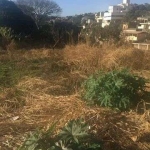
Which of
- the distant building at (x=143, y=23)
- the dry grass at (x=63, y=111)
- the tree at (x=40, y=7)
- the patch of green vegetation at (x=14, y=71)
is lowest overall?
the patch of green vegetation at (x=14, y=71)

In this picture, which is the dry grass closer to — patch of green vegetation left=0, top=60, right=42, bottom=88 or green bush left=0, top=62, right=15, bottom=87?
patch of green vegetation left=0, top=60, right=42, bottom=88

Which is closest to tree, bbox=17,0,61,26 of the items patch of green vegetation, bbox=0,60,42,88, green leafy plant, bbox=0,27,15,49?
green leafy plant, bbox=0,27,15,49

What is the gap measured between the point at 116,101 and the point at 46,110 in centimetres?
103

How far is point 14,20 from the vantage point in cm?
1814

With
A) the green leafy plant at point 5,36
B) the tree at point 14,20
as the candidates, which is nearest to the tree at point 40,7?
the tree at point 14,20

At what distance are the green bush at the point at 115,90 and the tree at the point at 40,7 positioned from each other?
1659 centimetres

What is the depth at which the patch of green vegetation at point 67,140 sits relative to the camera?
3023mm

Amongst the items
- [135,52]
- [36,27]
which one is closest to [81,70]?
[135,52]

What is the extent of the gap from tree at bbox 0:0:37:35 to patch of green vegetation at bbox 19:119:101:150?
48.2 ft

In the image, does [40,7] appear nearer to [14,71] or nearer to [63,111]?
[14,71]

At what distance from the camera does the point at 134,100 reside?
4992 millimetres

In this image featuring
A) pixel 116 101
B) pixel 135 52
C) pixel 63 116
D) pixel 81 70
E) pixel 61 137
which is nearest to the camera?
pixel 61 137

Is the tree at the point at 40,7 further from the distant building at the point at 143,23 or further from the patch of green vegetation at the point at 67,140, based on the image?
the patch of green vegetation at the point at 67,140

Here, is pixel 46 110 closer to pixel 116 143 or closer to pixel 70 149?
pixel 116 143
